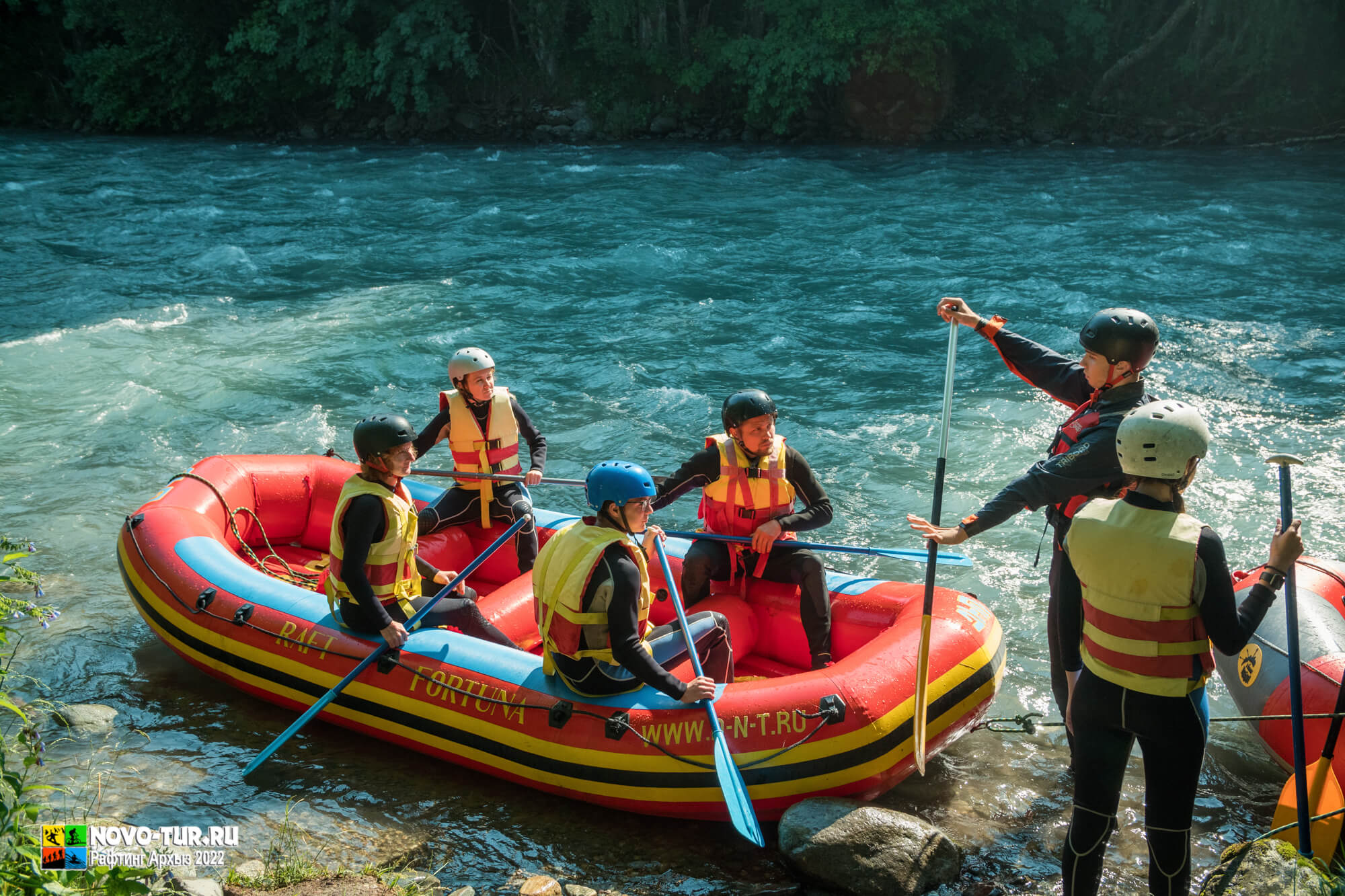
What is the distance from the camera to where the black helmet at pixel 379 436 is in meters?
3.92

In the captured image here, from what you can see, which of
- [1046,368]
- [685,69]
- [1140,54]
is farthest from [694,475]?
[1140,54]

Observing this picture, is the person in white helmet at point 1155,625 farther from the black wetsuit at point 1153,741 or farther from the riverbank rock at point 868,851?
the riverbank rock at point 868,851

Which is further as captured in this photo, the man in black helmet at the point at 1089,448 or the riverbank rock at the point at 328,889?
the man in black helmet at the point at 1089,448

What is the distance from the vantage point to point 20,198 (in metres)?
15.4

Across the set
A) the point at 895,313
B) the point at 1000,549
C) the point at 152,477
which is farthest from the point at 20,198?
the point at 1000,549

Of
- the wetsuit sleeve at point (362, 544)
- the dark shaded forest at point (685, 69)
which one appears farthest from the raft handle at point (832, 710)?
the dark shaded forest at point (685, 69)

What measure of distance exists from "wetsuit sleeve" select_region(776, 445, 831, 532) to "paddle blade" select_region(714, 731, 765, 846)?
1072mm

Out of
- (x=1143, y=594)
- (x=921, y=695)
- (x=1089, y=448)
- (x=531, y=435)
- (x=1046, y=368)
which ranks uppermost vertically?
(x=1046, y=368)

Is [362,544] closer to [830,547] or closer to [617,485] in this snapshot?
[617,485]

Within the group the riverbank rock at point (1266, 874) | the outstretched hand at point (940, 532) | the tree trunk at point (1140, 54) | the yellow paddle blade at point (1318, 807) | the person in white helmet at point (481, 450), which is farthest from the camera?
the tree trunk at point (1140, 54)

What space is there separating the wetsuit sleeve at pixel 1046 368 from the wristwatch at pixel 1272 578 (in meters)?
1.09

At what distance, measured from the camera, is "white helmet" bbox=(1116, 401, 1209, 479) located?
106 inches

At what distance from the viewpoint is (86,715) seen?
4430 mm

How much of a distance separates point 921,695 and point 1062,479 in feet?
2.80
